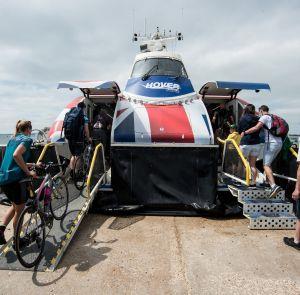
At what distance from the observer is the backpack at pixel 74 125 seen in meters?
6.33

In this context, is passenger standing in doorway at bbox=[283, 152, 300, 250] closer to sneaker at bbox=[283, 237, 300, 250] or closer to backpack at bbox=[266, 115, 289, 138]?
sneaker at bbox=[283, 237, 300, 250]

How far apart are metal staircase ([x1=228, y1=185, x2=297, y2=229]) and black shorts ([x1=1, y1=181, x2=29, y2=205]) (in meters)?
3.56

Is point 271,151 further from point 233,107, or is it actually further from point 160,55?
point 160,55

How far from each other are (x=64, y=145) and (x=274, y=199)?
15.8 feet

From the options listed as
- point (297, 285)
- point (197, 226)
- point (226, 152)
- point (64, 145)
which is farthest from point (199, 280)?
point (64, 145)

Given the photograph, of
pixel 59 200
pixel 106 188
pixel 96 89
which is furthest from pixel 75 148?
pixel 96 89

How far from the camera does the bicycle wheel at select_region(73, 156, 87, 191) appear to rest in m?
6.34

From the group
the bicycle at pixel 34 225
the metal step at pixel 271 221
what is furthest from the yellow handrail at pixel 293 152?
the bicycle at pixel 34 225

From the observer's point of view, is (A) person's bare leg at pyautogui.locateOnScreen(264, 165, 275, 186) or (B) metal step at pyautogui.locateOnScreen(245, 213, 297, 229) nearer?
(B) metal step at pyautogui.locateOnScreen(245, 213, 297, 229)

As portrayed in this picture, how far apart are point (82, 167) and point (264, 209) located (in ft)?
11.8

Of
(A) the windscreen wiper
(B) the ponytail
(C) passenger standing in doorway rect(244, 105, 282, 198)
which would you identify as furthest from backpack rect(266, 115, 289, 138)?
(B) the ponytail

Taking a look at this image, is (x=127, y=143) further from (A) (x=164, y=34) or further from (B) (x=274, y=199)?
(A) (x=164, y=34)

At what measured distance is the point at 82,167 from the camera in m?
6.57

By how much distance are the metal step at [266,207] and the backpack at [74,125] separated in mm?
3434
